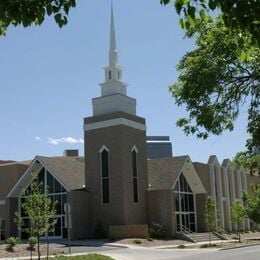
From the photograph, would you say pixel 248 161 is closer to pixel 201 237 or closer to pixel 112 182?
pixel 112 182

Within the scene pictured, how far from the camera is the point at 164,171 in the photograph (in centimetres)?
5509

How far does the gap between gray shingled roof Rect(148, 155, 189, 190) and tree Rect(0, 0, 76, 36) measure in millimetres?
46296

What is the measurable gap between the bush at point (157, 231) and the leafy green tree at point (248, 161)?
128 ft

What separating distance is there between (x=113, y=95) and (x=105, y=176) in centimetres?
778

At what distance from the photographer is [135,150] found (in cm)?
5241

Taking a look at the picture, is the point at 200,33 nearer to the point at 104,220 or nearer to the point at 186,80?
the point at 186,80

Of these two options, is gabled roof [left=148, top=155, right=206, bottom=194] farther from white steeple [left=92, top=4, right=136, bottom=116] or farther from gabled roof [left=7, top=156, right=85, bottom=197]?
gabled roof [left=7, top=156, right=85, bottom=197]

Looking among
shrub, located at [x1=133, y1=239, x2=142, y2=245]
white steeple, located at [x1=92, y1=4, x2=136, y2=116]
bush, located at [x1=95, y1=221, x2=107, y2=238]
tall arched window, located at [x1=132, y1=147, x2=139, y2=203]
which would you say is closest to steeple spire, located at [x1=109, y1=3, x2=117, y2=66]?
white steeple, located at [x1=92, y1=4, x2=136, y2=116]

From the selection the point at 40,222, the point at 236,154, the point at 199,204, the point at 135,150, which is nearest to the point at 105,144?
the point at 135,150

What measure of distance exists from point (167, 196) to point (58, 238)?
35.0 ft

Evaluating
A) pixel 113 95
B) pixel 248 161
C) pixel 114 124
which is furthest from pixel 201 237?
pixel 248 161

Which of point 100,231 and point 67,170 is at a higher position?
point 67,170

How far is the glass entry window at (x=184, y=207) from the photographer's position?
174ft

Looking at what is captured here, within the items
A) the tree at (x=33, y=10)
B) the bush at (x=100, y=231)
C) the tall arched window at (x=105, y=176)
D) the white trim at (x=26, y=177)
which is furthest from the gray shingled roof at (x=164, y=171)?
the tree at (x=33, y=10)
